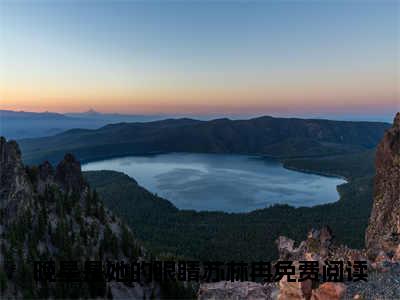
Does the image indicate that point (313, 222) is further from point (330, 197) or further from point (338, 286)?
point (338, 286)

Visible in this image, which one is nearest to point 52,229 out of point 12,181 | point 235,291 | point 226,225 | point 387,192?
point 12,181

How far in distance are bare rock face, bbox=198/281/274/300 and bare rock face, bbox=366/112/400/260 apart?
68.2 feet

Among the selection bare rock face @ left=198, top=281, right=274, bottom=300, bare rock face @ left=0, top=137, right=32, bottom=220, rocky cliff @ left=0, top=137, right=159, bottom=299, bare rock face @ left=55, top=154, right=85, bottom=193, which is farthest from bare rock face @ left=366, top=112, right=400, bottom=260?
bare rock face @ left=0, top=137, right=32, bottom=220

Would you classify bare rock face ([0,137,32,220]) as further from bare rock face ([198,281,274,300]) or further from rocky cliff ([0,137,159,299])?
bare rock face ([198,281,274,300])

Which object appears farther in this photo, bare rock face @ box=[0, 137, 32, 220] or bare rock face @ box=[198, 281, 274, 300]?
bare rock face @ box=[0, 137, 32, 220]

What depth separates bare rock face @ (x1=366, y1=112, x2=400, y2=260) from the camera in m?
47.1

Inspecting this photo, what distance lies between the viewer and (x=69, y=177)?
5556cm

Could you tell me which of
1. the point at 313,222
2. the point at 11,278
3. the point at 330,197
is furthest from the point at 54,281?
the point at 330,197

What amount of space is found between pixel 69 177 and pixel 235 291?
3986cm

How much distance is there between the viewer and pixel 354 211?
139000mm

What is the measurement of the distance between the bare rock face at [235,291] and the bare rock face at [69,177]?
35.5 metres

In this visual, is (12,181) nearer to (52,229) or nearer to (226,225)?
(52,229)

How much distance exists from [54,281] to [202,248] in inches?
2283

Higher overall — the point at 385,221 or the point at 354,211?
the point at 385,221
